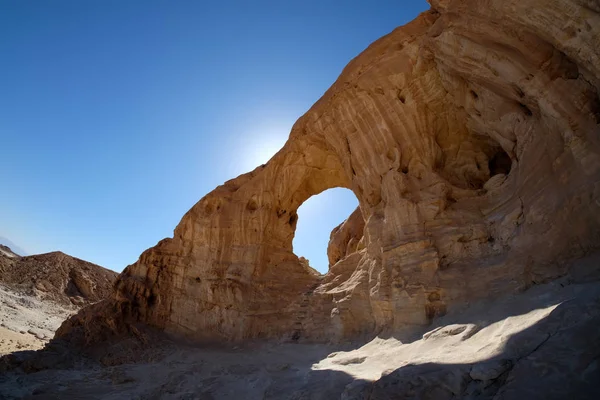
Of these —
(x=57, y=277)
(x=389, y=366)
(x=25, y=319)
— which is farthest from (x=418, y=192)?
(x=57, y=277)

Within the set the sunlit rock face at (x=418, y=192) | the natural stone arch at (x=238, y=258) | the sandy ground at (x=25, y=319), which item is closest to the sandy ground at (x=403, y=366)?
the sunlit rock face at (x=418, y=192)

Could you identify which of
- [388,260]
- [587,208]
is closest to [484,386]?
[587,208]

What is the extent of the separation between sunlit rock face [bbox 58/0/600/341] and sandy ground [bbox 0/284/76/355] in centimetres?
805

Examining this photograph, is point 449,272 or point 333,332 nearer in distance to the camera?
point 449,272

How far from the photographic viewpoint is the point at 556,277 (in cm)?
612

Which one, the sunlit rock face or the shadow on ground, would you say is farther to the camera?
the sunlit rock face

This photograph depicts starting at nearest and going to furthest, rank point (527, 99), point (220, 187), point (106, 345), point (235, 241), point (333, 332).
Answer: point (527, 99) < point (333, 332) < point (106, 345) < point (235, 241) < point (220, 187)

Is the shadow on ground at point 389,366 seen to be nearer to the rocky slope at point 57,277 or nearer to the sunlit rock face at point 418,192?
the sunlit rock face at point 418,192

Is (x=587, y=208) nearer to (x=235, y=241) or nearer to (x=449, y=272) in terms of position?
(x=449, y=272)

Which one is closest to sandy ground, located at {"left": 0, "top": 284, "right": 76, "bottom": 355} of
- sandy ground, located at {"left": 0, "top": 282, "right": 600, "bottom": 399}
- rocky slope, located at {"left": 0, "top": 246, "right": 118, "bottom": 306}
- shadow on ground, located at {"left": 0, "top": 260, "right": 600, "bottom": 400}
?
rocky slope, located at {"left": 0, "top": 246, "right": 118, "bottom": 306}

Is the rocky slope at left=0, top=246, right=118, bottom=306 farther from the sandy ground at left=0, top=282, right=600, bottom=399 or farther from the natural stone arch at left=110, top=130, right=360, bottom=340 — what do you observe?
the sandy ground at left=0, top=282, right=600, bottom=399

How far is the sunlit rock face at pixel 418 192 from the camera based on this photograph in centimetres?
655

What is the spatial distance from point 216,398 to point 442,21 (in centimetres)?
1143

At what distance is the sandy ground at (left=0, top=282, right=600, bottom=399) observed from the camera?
414cm
